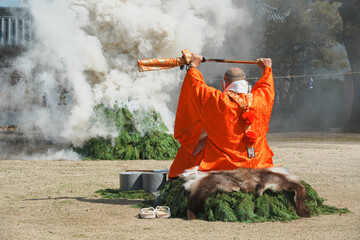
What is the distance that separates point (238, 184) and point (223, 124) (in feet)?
2.15

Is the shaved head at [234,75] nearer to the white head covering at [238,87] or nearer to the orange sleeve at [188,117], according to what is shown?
the white head covering at [238,87]

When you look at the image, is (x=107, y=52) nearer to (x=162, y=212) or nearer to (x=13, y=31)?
(x=162, y=212)

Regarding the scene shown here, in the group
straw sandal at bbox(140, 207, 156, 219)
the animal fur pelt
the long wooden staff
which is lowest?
straw sandal at bbox(140, 207, 156, 219)

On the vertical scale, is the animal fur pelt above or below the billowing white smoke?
below

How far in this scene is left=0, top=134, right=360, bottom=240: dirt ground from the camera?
3.89 m

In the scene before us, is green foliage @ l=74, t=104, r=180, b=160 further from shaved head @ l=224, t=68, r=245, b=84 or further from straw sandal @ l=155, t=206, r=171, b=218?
straw sandal @ l=155, t=206, r=171, b=218

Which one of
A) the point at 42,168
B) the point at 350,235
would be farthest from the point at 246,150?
the point at 42,168

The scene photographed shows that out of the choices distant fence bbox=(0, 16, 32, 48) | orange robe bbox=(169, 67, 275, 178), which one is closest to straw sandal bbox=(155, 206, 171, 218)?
orange robe bbox=(169, 67, 275, 178)

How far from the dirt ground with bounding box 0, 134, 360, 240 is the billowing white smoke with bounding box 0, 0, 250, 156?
81.8 inches

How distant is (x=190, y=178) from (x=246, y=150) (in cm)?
68

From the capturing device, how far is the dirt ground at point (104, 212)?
3.89m

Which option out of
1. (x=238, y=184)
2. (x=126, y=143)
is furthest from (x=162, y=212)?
(x=126, y=143)

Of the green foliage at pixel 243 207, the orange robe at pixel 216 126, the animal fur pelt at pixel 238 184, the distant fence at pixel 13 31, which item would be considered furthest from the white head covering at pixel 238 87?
the distant fence at pixel 13 31

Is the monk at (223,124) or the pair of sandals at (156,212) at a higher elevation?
the monk at (223,124)
